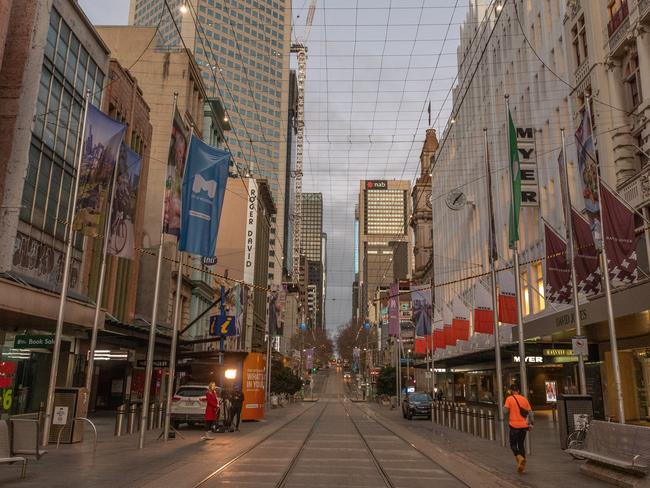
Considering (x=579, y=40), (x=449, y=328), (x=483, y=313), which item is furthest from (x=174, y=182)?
(x=449, y=328)

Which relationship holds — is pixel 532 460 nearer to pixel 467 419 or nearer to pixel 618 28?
pixel 467 419

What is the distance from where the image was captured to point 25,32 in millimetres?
24703

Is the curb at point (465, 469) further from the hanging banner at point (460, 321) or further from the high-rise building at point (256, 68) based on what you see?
the high-rise building at point (256, 68)

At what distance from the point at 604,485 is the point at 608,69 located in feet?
70.7

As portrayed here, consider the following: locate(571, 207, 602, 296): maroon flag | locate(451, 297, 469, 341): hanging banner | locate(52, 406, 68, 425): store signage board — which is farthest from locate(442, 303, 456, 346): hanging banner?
locate(52, 406, 68, 425): store signage board

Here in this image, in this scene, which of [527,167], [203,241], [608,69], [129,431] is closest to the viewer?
[203,241]

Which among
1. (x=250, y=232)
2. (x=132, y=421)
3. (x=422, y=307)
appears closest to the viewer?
(x=132, y=421)

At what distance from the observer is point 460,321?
36.3 meters

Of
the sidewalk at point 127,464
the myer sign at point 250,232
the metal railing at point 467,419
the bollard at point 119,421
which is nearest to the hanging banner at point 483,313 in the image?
the metal railing at point 467,419

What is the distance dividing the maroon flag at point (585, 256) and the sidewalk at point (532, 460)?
561cm

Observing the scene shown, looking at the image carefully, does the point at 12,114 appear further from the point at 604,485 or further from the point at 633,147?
the point at 633,147

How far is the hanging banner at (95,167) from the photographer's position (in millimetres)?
17609

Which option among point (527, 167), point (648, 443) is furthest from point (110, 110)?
point (648, 443)

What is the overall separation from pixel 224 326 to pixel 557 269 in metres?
25.2
